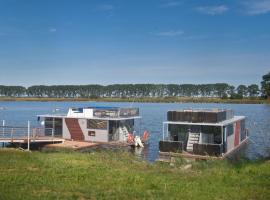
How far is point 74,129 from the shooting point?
39.1m

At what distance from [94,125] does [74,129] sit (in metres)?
2.18

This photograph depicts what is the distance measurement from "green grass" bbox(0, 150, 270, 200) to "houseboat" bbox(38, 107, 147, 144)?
1979 cm

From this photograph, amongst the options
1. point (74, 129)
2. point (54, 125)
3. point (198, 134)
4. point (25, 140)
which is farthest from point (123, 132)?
point (25, 140)

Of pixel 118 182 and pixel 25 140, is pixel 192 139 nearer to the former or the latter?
pixel 25 140

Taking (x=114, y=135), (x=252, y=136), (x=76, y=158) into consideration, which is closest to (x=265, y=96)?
(x=252, y=136)

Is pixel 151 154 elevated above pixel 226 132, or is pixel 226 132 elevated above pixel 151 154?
pixel 226 132

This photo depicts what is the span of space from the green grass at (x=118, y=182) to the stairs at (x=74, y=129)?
2049cm

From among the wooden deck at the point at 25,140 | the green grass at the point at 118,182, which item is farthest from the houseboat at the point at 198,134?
the green grass at the point at 118,182

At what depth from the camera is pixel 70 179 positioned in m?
14.1

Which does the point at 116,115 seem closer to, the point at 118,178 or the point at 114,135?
the point at 114,135

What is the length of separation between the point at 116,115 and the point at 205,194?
26955 mm

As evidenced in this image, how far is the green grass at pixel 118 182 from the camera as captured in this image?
11895mm

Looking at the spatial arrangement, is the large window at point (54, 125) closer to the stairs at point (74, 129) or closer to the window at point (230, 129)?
the stairs at point (74, 129)

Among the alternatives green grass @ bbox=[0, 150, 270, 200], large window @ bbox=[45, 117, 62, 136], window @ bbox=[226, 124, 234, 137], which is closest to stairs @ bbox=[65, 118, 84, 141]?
large window @ bbox=[45, 117, 62, 136]
